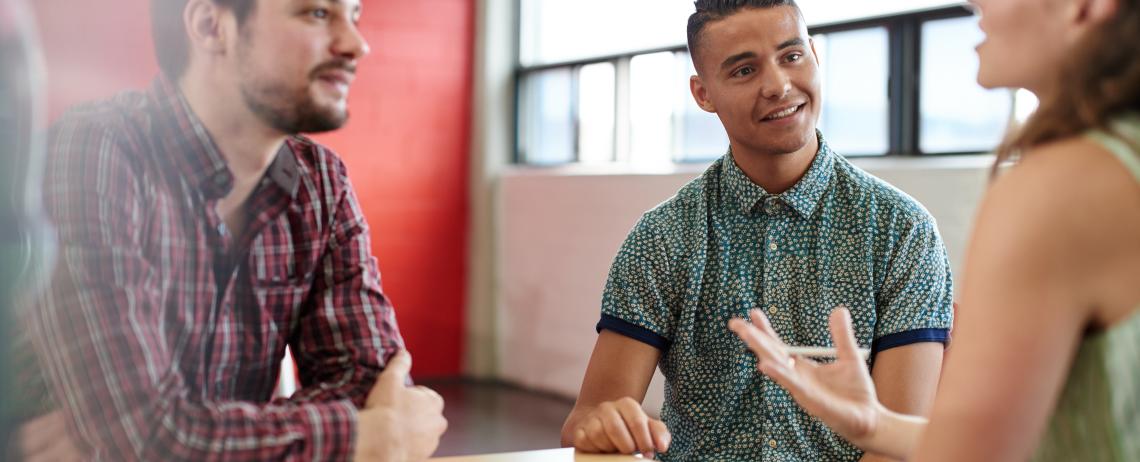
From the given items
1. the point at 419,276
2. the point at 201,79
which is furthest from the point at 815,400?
the point at 419,276

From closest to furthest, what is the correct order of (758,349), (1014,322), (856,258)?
1. (1014,322)
2. (758,349)
3. (856,258)

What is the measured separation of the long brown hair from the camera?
0.76 metres

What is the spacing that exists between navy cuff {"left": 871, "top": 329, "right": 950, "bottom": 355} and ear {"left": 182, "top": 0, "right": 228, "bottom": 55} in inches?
39.0

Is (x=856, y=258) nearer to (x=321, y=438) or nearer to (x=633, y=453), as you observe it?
(x=633, y=453)

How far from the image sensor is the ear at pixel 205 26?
96cm

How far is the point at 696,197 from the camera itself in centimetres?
172

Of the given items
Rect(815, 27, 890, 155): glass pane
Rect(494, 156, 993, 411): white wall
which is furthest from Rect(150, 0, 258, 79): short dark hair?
Rect(494, 156, 993, 411): white wall

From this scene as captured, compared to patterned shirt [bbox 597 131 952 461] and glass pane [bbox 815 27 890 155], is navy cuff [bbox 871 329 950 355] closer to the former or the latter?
patterned shirt [bbox 597 131 952 461]

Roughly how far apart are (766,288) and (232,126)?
0.87m

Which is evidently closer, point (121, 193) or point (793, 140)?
point (121, 193)

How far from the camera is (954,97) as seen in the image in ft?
11.2

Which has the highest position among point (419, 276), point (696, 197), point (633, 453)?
point (696, 197)

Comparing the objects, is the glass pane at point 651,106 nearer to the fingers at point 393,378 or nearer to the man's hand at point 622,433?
the man's hand at point 622,433

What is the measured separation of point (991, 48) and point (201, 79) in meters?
0.64
